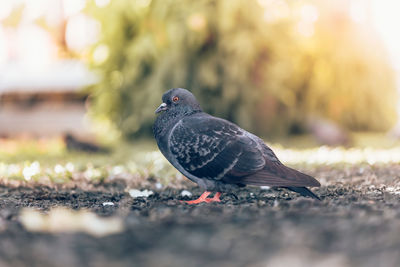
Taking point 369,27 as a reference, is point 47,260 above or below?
below

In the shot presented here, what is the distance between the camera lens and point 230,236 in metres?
2.88

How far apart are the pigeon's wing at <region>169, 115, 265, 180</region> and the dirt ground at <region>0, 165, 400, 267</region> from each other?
31cm

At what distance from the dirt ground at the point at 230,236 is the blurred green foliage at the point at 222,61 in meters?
7.48

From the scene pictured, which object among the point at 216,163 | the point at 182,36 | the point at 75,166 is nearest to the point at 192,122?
the point at 216,163

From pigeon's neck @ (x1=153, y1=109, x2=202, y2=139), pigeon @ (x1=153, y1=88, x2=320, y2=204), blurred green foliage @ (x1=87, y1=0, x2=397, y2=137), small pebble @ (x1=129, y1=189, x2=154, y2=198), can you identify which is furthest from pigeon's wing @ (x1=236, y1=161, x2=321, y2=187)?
blurred green foliage @ (x1=87, y1=0, x2=397, y2=137)

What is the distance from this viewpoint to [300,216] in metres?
3.29

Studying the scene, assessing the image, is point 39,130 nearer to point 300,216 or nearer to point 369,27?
point 369,27

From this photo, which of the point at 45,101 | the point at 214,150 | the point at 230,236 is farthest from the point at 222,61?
the point at 230,236

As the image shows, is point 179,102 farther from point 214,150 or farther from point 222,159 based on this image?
point 222,159

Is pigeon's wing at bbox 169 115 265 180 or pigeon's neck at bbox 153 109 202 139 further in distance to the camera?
pigeon's neck at bbox 153 109 202 139

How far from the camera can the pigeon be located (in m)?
4.12

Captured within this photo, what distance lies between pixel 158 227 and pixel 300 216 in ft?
3.15

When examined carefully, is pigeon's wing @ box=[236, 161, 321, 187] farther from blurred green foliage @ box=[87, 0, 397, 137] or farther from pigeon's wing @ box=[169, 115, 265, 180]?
blurred green foliage @ box=[87, 0, 397, 137]

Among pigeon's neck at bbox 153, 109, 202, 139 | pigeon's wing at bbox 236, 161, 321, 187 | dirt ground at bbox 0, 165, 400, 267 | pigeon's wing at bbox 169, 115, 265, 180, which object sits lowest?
dirt ground at bbox 0, 165, 400, 267
